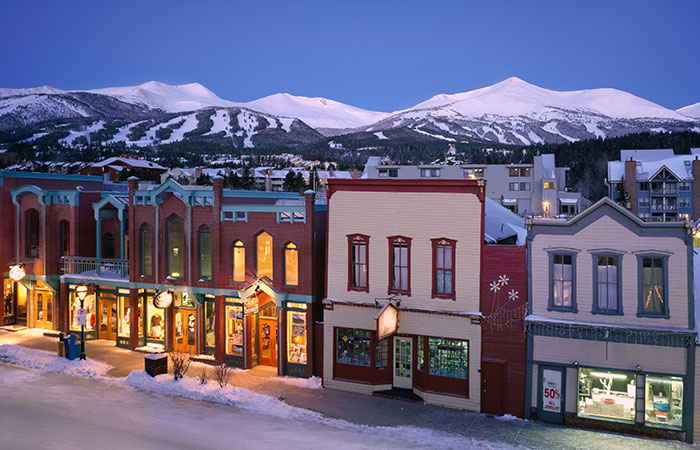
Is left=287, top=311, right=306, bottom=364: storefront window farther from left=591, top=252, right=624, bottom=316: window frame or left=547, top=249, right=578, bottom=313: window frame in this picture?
left=591, top=252, right=624, bottom=316: window frame

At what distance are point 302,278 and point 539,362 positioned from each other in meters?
10.4

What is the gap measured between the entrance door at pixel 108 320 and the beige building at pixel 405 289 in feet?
45.6

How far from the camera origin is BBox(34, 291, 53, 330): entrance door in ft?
108

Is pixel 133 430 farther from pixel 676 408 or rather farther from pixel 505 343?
pixel 676 408

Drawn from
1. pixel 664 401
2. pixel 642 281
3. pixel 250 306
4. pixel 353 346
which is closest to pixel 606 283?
pixel 642 281

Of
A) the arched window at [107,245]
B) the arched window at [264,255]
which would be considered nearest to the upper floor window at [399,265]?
the arched window at [264,255]

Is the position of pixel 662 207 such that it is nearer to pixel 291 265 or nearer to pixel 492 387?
pixel 492 387

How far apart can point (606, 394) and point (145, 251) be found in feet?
73.0

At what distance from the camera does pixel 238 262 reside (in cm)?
2645

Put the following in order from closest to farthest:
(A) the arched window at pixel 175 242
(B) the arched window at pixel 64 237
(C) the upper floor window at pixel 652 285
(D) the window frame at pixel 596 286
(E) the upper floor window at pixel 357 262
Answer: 1. (C) the upper floor window at pixel 652 285
2. (D) the window frame at pixel 596 286
3. (E) the upper floor window at pixel 357 262
4. (A) the arched window at pixel 175 242
5. (B) the arched window at pixel 64 237

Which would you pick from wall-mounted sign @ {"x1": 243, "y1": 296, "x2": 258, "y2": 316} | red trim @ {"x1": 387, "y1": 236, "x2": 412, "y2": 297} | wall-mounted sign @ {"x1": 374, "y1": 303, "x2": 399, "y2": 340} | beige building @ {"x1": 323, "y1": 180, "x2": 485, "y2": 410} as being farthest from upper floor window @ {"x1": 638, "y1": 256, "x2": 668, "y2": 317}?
wall-mounted sign @ {"x1": 243, "y1": 296, "x2": 258, "y2": 316}

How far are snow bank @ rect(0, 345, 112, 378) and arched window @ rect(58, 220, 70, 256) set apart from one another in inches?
251

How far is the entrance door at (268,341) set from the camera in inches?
1024

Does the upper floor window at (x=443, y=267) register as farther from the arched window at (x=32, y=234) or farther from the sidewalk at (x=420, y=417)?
the arched window at (x=32, y=234)
